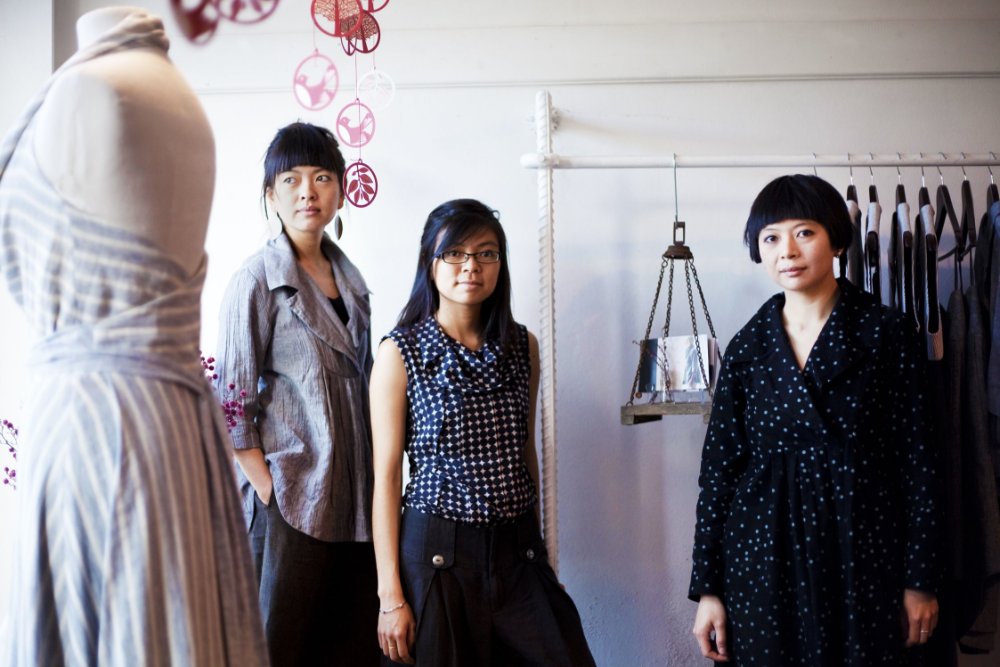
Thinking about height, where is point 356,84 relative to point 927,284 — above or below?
above

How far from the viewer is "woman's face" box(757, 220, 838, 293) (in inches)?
74.1

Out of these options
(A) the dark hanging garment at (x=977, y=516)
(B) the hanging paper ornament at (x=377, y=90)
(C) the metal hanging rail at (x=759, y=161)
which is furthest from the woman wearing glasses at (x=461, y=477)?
(A) the dark hanging garment at (x=977, y=516)

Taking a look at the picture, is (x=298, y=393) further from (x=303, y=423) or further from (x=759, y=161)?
(x=759, y=161)

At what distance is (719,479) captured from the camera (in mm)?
1939

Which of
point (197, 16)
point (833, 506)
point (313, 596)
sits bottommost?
point (313, 596)

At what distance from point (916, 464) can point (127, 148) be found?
1454mm

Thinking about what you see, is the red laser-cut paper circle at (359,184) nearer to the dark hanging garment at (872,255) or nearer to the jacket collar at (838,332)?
the jacket collar at (838,332)

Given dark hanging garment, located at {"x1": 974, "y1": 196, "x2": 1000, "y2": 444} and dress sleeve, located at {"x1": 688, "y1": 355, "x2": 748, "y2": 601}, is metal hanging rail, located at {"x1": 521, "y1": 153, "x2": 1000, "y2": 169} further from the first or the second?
dress sleeve, located at {"x1": 688, "y1": 355, "x2": 748, "y2": 601}

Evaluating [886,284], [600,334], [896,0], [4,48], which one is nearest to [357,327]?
[600,334]

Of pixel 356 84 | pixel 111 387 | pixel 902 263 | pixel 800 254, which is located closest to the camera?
pixel 111 387

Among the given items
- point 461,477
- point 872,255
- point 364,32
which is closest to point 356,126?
point 364,32

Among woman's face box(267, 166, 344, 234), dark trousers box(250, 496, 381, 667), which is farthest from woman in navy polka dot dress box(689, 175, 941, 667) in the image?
woman's face box(267, 166, 344, 234)

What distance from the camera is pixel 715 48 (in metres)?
2.74

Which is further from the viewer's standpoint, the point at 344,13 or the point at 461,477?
the point at 344,13
